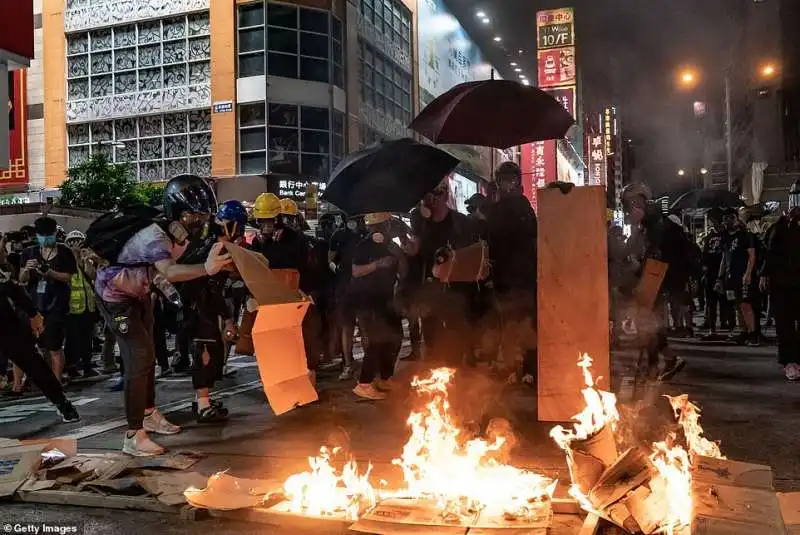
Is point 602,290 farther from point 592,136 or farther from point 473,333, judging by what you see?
point 592,136

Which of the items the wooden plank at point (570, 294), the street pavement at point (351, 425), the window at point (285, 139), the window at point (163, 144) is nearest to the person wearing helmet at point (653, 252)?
the street pavement at point (351, 425)

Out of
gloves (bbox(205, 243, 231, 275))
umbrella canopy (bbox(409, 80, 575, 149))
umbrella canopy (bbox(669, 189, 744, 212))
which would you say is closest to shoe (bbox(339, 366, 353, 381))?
umbrella canopy (bbox(409, 80, 575, 149))

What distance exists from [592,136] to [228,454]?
82342 millimetres

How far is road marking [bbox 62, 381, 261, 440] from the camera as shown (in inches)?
220

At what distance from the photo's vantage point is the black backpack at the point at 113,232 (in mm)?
4715

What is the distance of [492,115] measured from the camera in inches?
249

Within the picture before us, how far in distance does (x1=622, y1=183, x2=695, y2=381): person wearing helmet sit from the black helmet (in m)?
3.70

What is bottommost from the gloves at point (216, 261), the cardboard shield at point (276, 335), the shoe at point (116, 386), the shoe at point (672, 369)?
the shoe at point (116, 386)

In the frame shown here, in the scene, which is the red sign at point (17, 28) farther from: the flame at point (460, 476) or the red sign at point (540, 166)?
the red sign at point (540, 166)

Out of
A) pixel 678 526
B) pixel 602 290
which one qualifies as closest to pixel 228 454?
pixel 602 290

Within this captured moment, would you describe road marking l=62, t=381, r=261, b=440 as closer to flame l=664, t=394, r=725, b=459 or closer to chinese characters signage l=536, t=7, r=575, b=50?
flame l=664, t=394, r=725, b=459

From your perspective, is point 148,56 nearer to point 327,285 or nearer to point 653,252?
point 327,285

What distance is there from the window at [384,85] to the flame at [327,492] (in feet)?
96.1

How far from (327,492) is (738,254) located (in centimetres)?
926
